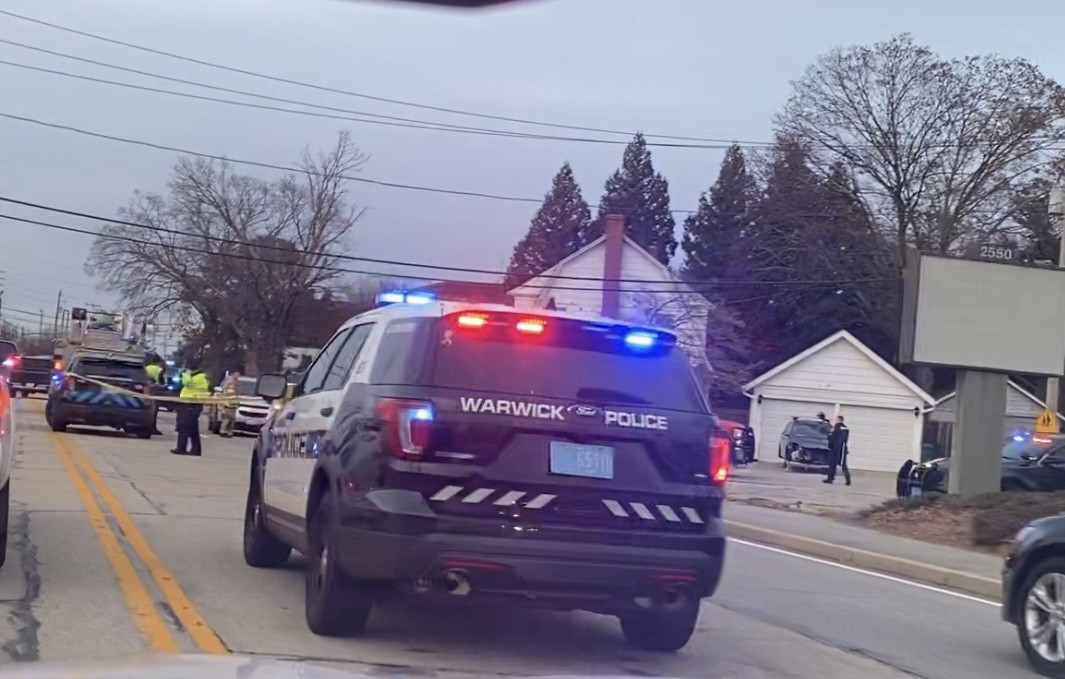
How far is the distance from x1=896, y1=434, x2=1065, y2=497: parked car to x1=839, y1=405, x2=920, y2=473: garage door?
2160cm

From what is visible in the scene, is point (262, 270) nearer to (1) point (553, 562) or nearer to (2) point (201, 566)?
(2) point (201, 566)

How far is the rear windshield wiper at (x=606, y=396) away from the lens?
23.9 ft

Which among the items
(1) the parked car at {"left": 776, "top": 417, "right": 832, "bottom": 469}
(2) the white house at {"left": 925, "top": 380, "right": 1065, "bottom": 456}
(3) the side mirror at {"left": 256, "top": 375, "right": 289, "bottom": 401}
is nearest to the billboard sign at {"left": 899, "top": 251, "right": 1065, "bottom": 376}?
(3) the side mirror at {"left": 256, "top": 375, "right": 289, "bottom": 401}

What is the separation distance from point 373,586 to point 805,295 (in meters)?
58.3

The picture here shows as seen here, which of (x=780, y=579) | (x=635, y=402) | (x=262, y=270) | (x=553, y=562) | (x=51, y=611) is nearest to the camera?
(x=553, y=562)

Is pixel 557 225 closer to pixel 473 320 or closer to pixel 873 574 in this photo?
pixel 873 574

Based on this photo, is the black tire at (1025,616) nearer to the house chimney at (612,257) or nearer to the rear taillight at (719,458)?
the rear taillight at (719,458)

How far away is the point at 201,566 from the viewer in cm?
1032

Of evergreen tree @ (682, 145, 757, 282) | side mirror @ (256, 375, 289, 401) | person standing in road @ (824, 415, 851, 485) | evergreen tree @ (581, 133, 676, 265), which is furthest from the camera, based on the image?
evergreen tree @ (581, 133, 676, 265)

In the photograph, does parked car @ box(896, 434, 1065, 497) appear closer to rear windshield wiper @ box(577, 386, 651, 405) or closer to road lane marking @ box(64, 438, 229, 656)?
road lane marking @ box(64, 438, 229, 656)

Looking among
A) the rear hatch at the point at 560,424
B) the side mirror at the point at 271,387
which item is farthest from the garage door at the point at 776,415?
the rear hatch at the point at 560,424

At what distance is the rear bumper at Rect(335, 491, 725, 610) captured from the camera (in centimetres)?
688

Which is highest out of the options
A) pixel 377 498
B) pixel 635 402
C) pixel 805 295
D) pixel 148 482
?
pixel 805 295

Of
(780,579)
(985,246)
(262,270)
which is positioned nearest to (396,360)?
(780,579)
